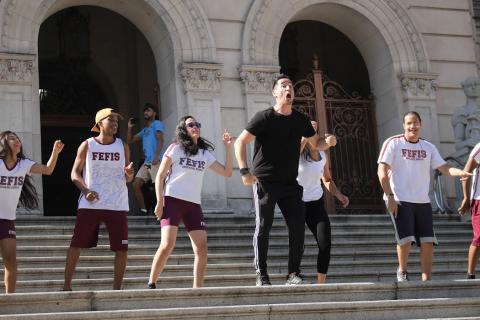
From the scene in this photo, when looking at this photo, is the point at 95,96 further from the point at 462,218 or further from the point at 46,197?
the point at 462,218

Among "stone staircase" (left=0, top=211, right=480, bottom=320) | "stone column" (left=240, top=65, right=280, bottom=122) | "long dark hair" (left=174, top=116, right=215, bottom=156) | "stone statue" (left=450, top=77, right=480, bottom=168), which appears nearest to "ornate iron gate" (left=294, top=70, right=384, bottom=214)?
"stone column" (left=240, top=65, right=280, bottom=122)

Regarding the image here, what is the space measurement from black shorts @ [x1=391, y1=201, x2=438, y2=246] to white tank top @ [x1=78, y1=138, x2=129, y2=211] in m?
2.91

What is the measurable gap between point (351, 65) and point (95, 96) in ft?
20.5

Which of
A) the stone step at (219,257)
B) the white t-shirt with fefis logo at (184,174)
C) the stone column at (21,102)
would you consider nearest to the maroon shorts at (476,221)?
the stone step at (219,257)

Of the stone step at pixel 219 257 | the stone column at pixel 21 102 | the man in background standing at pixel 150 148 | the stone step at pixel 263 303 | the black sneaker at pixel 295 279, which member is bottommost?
the stone step at pixel 263 303

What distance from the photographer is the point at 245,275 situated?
37.4 feet

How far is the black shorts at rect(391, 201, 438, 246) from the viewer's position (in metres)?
9.50

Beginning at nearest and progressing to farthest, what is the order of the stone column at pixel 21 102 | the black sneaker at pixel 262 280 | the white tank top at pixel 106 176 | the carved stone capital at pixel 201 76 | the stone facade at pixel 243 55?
the black sneaker at pixel 262 280 → the white tank top at pixel 106 176 → the stone column at pixel 21 102 → the stone facade at pixel 243 55 → the carved stone capital at pixel 201 76

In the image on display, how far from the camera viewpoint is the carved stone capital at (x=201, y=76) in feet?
51.3

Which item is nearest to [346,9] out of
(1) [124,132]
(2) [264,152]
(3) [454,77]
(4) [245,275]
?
(3) [454,77]

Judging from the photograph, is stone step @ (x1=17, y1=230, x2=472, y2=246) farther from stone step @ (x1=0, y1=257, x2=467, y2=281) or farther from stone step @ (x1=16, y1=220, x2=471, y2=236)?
stone step @ (x1=0, y1=257, x2=467, y2=281)

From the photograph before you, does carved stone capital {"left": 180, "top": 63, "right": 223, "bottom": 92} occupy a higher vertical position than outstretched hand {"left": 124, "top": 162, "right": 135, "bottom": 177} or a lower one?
higher

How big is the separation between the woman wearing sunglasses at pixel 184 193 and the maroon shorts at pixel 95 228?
41cm

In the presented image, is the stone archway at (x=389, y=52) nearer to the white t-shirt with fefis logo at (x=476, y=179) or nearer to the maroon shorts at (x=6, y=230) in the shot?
the white t-shirt with fefis logo at (x=476, y=179)
